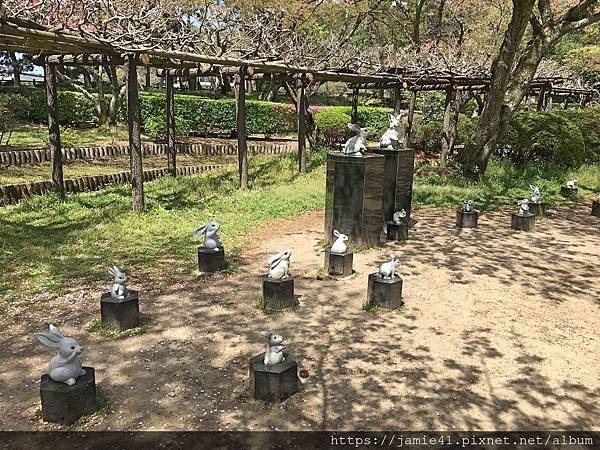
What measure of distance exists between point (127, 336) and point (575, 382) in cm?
484

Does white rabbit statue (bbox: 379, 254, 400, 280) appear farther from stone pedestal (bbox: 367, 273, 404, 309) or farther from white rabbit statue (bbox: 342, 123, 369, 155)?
white rabbit statue (bbox: 342, 123, 369, 155)

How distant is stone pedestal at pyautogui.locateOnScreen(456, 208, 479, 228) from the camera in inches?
419

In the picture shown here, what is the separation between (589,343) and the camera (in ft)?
18.5

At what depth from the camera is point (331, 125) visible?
2330 centimetres

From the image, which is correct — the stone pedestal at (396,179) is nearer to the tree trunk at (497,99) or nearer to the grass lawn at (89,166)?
the tree trunk at (497,99)

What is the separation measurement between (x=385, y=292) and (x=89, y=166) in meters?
13.0

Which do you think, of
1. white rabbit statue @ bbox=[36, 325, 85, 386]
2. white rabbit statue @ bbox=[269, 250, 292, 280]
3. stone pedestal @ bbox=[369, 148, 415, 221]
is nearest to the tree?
stone pedestal @ bbox=[369, 148, 415, 221]

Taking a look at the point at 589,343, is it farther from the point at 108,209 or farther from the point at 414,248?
the point at 108,209

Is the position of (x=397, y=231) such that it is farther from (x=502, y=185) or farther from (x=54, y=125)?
(x=54, y=125)

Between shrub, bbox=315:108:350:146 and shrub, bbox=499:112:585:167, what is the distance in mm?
7975

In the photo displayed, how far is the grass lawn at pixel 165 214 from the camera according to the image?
307 inches

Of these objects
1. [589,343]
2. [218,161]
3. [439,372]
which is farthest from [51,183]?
[589,343]

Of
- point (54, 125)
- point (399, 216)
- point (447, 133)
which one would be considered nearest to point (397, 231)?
point (399, 216)

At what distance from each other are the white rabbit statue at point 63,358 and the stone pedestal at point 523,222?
9.37 meters
